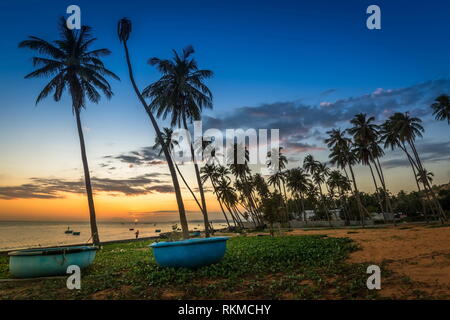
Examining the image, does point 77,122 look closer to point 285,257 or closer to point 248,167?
point 285,257

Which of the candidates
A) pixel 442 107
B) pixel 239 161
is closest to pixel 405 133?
pixel 442 107

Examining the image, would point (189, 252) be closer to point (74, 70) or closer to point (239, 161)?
point (74, 70)

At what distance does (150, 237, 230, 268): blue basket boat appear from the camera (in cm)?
872

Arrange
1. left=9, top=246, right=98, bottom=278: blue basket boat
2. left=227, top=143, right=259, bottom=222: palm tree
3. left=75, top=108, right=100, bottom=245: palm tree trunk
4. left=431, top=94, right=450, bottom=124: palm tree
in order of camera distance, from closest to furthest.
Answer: left=9, top=246, right=98, bottom=278: blue basket boat → left=75, top=108, right=100, bottom=245: palm tree trunk → left=431, top=94, right=450, bottom=124: palm tree → left=227, top=143, right=259, bottom=222: palm tree

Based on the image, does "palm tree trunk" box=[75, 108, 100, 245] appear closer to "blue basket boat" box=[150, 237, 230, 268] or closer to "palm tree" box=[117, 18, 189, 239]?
"palm tree" box=[117, 18, 189, 239]

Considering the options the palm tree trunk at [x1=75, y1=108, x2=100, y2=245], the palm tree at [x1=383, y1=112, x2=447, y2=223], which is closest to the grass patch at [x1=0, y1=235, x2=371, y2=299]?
the palm tree trunk at [x1=75, y1=108, x2=100, y2=245]

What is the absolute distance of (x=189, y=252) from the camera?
870cm

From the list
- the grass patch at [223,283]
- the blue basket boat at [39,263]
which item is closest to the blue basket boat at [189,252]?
the grass patch at [223,283]

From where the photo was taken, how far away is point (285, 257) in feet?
35.7

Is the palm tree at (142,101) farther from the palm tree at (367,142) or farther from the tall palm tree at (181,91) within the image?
the palm tree at (367,142)

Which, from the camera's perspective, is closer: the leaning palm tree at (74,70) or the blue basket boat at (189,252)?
the blue basket boat at (189,252)

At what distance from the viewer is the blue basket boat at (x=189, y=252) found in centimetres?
872

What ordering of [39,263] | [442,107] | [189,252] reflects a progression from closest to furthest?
[189,252] < [39,263] < [442,107]
